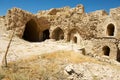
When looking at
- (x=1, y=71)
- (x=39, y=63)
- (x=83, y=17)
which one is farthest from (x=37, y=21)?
(x=1, y=71)

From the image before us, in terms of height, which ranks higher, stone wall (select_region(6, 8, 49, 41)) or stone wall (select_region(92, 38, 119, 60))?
stone wall (select_region(6, 8, 49, 41))

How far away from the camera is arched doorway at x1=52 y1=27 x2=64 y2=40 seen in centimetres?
3391

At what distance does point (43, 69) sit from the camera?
18.5 meters

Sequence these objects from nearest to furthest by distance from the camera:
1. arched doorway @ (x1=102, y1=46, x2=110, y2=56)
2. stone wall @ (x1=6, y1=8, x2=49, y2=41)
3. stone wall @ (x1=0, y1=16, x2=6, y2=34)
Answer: arched doorway @ (x1=102, y1=46, x2=110, y2=56)
stone wall @ (x1=6, y1=8, x2=49, y2=41)
stone wall @ (x1=0, y1=16, x2=6, y2=34)

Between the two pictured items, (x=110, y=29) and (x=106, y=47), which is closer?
(x=106, y=47)

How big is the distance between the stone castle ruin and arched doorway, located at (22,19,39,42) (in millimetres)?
235

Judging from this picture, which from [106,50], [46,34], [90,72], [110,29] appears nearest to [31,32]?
[46,34]

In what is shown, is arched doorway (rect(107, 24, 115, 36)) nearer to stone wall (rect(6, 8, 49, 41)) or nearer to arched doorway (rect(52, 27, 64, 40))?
arched doorway (rect(52, 27, 64, 40))

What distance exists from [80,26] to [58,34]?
458 cm

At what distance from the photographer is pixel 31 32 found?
36750 millimetres

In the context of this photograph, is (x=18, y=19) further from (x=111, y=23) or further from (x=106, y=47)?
(x=111, y=23)

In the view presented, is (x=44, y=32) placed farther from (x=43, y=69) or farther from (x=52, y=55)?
(x=43, y=69)

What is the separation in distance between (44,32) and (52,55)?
15.2 meters

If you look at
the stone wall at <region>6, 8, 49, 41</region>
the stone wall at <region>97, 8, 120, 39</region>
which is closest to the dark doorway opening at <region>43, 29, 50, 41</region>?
the stone wall at <region>6, 8, 49, 41</region>
